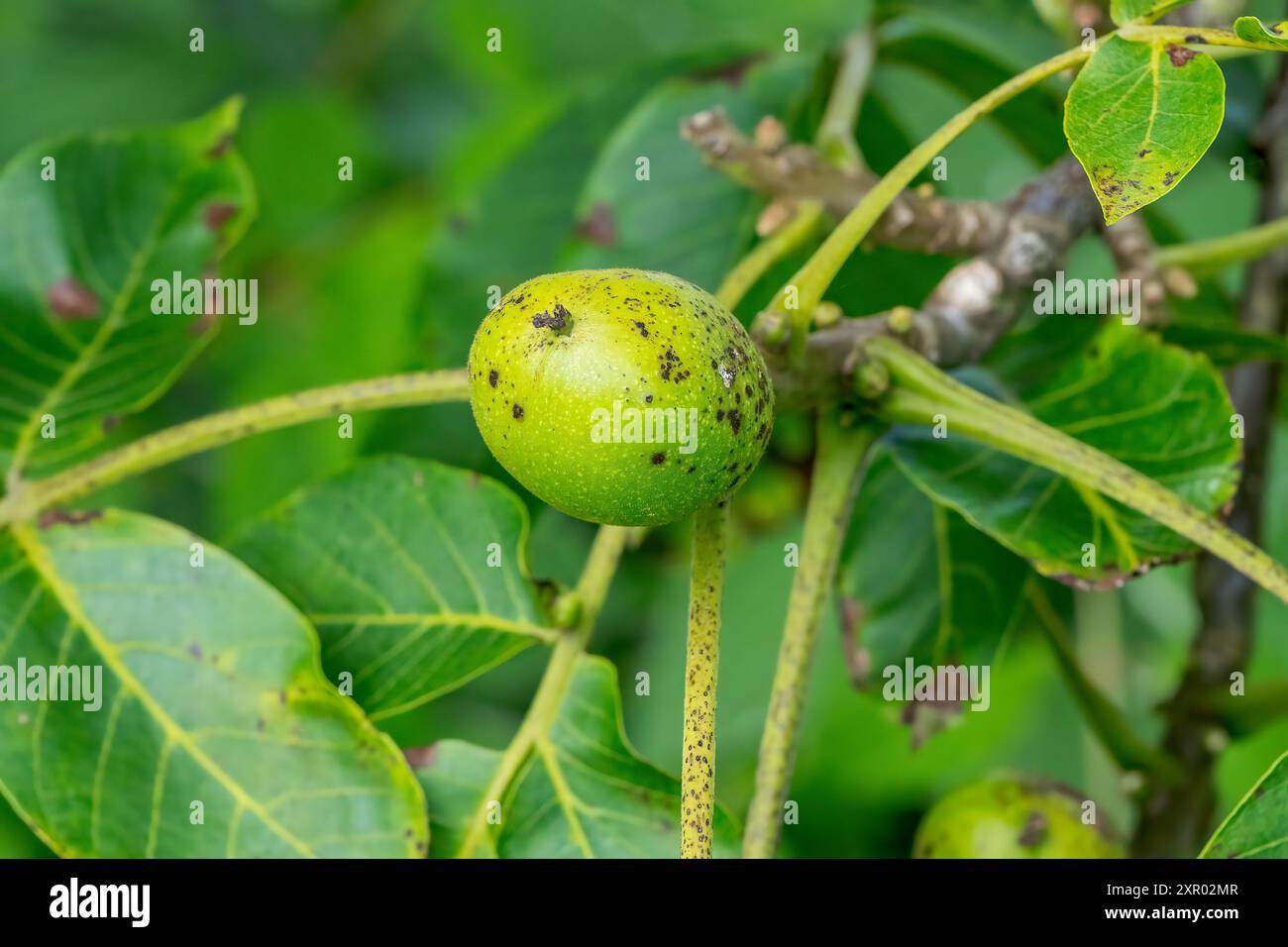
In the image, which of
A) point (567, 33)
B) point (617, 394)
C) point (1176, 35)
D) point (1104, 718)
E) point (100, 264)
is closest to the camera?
point (617, 394)

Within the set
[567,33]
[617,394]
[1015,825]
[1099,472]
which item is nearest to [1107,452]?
[1099,472]

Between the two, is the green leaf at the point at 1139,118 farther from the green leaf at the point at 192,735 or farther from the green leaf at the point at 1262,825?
the green leaf at the point at 192,735

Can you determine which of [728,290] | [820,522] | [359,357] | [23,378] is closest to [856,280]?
[728,290]

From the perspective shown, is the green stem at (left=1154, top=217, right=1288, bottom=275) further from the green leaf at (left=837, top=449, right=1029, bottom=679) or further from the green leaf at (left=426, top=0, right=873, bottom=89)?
the green leaf at (left=426, top=0, right=873, bottom=89)

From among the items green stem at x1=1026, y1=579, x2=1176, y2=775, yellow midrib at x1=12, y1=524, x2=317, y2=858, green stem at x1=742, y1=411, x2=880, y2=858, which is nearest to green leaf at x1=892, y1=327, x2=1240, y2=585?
green stem at x1=742, y1=411, x2=880, y2=858

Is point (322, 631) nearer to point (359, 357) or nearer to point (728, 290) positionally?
point (728, 290)

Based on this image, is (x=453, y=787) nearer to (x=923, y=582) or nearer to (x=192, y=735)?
(x=192, y=735)
